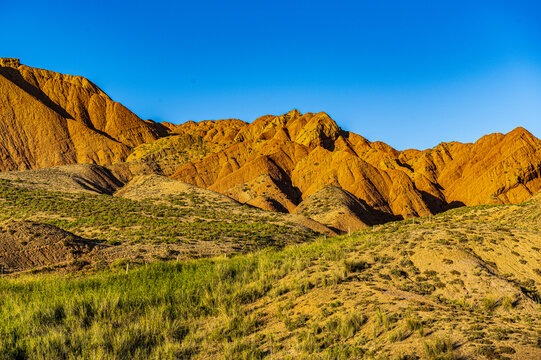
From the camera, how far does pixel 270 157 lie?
3986 inches

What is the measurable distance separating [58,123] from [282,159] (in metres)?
75.1

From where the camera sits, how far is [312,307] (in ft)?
40.0

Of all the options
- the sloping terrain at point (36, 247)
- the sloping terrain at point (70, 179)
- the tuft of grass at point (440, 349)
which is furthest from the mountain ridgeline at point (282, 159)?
the tuft of grass at point (440, 349)

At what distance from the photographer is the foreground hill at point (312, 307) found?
9.24 metres

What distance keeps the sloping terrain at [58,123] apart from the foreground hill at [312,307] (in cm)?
10581

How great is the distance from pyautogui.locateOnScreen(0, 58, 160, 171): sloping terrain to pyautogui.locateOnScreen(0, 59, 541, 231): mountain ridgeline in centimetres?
33

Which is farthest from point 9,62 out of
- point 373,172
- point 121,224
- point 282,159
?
point 373,172

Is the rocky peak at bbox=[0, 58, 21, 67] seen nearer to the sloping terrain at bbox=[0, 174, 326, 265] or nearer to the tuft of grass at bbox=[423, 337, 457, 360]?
the sloping terrain at bbox=[0, 174, 326, 265]

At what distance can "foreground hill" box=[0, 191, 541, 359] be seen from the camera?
30.3 ft

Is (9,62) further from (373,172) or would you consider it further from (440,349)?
(440,349)

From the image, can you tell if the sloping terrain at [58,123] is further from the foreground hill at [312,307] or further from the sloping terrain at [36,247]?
the foreground hill at [312,307]

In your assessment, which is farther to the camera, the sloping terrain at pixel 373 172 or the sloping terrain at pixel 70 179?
the sloping terrain at pixel 373 172

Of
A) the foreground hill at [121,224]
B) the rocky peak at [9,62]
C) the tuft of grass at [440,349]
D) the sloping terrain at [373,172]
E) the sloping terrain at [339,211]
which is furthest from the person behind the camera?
the rocky peak at [9,62]

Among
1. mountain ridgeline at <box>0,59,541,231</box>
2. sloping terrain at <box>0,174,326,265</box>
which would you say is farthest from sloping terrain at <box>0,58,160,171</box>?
sloping terrain at <box>0,174,326,265</box>
